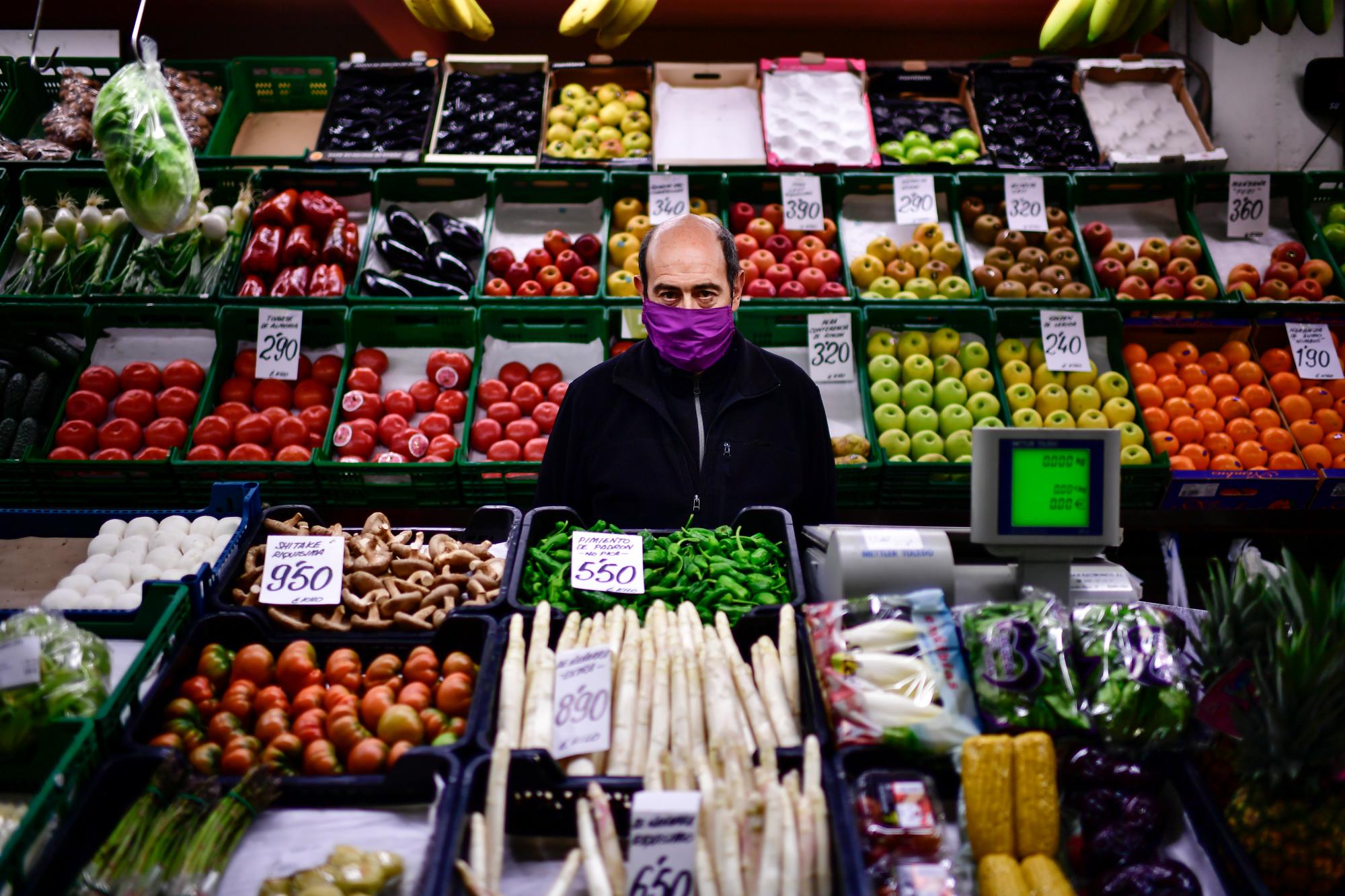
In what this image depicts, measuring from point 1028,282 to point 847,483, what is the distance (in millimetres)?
1510

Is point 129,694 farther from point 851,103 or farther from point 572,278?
point 851,103

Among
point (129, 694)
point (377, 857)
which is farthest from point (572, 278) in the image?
point (377, 857)

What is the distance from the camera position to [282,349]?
4.20m

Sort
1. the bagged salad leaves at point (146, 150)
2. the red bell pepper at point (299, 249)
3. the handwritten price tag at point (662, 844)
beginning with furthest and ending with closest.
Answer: the red bell pepper at point (299, 249) < the bagged salad leaves at point (146, 150) < the handwritten price tag at point (662, 844)

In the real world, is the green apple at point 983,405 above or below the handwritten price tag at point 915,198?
below

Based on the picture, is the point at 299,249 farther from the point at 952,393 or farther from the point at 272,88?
the point at 952,393

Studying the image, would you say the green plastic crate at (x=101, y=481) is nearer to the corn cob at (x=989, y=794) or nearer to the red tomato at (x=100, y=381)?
the red tomato at (x=100, y=381)

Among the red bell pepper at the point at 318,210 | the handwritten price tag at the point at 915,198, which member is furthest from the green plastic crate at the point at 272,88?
the handwritten price tag at the point at 915,198

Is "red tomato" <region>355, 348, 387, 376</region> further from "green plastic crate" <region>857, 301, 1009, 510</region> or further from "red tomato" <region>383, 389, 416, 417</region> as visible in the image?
"green plastic crate" <region>857, 301, 1009, 510</region>

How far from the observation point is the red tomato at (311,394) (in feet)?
13.9

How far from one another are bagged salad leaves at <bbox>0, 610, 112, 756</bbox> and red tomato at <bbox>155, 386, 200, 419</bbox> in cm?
217

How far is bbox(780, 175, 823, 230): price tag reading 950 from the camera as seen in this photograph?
4.71 metres

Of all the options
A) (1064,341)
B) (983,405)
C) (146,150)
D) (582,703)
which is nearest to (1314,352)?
(1064,341)

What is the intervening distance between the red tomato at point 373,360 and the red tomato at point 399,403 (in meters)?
0.20
